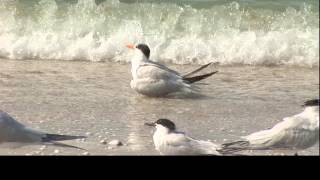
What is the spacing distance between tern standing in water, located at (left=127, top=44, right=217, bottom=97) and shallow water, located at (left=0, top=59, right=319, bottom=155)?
3 cm

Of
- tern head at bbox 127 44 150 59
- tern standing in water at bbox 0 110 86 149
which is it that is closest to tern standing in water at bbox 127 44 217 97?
tern head at bbox 127 44 150 59

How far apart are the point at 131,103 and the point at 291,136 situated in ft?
2.99

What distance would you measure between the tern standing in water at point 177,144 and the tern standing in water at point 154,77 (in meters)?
0.66

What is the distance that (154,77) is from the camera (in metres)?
2.35

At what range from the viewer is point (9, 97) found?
7.66 feet

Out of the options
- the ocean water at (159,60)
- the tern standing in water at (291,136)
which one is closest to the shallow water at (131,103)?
the ocean water at (159,60)

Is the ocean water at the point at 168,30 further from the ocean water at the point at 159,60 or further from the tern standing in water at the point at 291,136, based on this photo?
the tern standing in water at the point at 291,136

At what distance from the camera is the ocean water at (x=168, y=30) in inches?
80.4

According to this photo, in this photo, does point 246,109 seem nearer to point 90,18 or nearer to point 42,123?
point 42,123

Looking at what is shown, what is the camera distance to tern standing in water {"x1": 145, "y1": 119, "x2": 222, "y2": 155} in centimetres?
149

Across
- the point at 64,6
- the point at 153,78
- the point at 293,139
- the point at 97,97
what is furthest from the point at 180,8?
the point at 293,139

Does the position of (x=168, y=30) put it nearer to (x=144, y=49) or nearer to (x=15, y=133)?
(x=144, y=49)

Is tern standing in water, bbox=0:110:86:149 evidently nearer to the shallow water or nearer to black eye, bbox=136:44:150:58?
the shallow water
